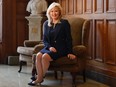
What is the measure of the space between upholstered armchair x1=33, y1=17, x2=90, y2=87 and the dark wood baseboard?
0.20 metres

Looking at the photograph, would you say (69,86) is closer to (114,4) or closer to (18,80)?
(18,80)

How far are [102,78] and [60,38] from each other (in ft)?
2.85

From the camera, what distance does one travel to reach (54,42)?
383 cm

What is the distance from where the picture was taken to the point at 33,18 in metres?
5.32

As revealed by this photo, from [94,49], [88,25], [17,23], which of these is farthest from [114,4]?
[17,23]

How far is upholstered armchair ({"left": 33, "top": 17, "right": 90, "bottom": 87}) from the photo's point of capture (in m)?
3.71

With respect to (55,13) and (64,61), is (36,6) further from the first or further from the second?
(64,61)

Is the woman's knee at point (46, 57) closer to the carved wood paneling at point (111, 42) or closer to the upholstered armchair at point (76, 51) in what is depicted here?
the upholstered armchair at point (76, 51)

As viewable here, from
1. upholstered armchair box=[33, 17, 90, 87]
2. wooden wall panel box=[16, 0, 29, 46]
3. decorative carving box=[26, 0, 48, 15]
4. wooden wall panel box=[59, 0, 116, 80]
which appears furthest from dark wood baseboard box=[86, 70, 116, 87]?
wooden wall panel box=[16, 0, 29, 46]

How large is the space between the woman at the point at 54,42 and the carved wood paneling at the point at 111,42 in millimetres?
534

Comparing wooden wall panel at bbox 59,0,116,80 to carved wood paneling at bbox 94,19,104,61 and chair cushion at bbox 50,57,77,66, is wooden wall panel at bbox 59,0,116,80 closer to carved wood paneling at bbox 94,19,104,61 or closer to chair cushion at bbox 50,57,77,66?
carved wood paneling at bbox 94,19,104,61

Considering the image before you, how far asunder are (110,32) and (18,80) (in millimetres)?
1570

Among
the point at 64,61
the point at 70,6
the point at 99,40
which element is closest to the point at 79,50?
the point at 64,61

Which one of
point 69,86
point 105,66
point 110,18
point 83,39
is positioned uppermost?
point 110,18
